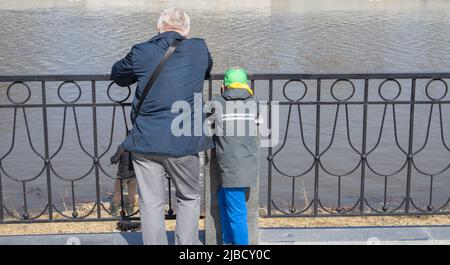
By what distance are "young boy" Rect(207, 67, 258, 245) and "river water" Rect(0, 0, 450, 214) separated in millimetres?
3761

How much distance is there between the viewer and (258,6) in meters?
37.5

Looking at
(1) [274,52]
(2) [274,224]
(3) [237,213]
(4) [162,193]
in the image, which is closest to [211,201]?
(3) [237,213]

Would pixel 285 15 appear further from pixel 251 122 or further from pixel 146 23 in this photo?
pixel 251 122

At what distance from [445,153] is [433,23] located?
18.8 meters

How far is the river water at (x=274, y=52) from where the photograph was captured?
9180 millimetres

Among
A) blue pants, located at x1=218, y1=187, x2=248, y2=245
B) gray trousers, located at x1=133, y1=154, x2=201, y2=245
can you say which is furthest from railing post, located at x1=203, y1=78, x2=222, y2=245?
gray trousers, located at x1=133, y1=154, x2=201, y2=245

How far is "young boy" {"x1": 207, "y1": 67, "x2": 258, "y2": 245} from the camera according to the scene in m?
4.52

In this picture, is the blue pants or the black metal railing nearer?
the blue pants

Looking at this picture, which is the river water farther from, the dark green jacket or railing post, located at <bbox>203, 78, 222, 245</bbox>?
the dark green jacket

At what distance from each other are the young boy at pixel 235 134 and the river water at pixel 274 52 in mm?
3761

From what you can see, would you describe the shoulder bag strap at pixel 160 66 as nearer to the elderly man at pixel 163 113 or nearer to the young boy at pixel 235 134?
the elderly man at pixel 163 113

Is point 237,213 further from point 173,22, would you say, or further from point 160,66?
point 173,22

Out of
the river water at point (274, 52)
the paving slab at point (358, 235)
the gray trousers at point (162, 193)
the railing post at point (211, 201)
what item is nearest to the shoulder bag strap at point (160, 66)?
the gray trousers at point (162, 193)

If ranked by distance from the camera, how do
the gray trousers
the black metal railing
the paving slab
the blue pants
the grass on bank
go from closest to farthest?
the gray trousers, the blue pants, the paving slab, the grass on bank, the black metal railing
